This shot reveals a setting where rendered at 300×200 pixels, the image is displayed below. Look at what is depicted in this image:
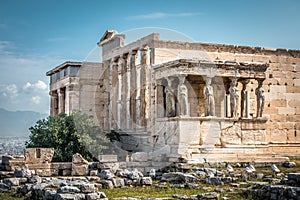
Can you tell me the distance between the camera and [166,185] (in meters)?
14.3

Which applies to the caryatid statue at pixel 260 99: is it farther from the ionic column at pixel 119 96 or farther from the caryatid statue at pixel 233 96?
the ionic column at pixel 119 96

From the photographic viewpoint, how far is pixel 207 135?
64.3ft

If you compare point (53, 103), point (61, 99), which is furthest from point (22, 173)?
point (53, 103)

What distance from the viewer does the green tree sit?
67.3 feet

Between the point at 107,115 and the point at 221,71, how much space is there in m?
8.96

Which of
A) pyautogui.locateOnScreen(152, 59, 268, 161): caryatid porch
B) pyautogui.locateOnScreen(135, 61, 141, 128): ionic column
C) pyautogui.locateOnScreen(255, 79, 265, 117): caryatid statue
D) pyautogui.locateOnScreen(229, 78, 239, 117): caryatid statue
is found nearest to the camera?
pyautogui.locateOnScreen(152, 59, 268, 161): caryatid porch

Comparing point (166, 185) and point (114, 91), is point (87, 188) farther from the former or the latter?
point (114, 91)

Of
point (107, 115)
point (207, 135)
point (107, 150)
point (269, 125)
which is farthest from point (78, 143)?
point (269, 125)

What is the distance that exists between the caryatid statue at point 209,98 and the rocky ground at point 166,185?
2.84 m

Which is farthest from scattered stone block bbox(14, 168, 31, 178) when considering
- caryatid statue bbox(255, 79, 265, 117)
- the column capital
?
caryatid statue bbox(255, 79, 265, 117)

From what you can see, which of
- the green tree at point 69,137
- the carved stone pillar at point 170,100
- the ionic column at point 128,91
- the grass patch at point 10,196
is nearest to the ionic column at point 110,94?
the ionic column at point 128,91

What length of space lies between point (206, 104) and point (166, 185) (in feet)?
20.7

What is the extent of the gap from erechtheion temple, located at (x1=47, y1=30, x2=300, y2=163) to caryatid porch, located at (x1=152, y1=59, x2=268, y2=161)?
0.04 m

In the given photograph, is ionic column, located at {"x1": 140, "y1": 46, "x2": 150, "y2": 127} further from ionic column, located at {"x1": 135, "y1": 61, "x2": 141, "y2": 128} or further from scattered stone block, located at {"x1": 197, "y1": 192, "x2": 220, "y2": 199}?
scattered stone block, located at {"x1": 197, "y1": 192, "x2": 220, "y2": 199}
